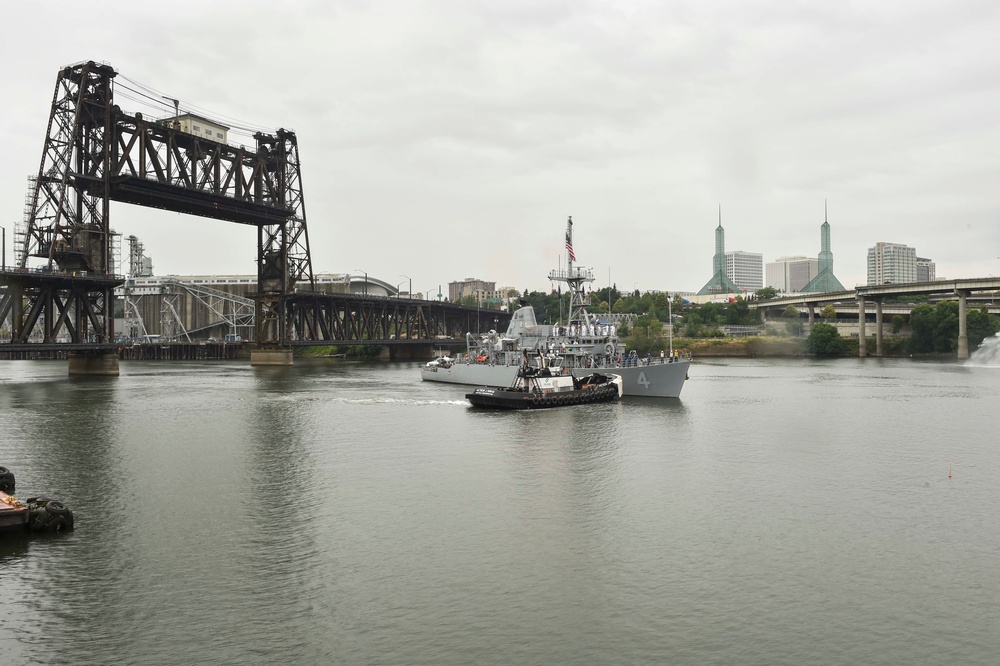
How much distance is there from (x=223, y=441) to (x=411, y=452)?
10.4m

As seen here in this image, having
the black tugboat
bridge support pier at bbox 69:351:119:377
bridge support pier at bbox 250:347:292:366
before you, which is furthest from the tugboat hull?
bridge support pier at bbox 250:347:292:366

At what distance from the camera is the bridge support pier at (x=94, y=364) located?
7962 centimetres

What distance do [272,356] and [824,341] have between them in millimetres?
101019

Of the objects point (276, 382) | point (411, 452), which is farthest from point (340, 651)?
point (276, 382)

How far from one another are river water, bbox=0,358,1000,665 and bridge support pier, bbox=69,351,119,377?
4200 cm

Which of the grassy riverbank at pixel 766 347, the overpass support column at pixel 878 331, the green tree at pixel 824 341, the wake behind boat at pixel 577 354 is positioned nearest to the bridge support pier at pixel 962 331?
the overpass support column at pixel 878 331

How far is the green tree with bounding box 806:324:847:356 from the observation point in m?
140

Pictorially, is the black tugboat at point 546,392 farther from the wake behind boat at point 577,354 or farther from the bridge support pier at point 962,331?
the bridge support pier at point 962,331

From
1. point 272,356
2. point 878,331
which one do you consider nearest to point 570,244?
point 272,356

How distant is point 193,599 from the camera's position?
16.0 metres

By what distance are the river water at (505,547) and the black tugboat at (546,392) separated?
9.80 metres

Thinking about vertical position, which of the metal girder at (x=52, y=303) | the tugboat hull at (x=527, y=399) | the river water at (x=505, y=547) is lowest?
the river water at (x=505, y=547)

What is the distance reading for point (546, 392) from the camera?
5256 cm

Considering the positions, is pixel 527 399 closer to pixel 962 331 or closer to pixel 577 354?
pixel 577 354
